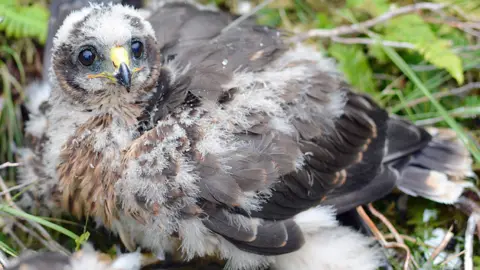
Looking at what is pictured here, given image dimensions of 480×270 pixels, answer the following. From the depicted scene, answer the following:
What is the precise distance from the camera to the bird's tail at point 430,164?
291 centimetres

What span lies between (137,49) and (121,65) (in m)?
0.16

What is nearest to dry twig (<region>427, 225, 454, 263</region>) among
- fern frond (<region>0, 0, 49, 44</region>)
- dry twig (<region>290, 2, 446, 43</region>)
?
dry twig (<region>290, 2, 446, 43</region>)

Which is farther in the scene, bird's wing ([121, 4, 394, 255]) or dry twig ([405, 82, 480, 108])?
dry twig ([405, 82, 480, 108])

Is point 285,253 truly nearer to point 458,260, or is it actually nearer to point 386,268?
point 386,268

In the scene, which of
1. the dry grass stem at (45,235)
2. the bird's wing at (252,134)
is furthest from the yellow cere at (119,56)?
the dry grass stem at (45,235)

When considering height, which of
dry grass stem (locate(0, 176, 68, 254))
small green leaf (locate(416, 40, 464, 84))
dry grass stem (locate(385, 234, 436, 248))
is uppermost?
small green leaf (locate(416, 40, 464, 84))

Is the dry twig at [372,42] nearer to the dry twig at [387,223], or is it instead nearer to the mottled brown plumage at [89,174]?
the dry twig at [387,223]

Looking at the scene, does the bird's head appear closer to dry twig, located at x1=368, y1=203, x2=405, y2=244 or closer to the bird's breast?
the bird's breast

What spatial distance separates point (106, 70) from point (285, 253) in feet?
3.21

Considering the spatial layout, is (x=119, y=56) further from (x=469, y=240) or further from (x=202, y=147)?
(x=469, y=240)

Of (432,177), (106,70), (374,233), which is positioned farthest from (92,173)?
(432,177)

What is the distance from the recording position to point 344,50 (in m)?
3.36

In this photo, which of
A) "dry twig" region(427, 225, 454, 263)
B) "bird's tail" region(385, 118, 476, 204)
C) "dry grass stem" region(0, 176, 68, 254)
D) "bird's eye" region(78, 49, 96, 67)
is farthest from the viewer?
"bird's tail" region(385, 118, 476, 204)

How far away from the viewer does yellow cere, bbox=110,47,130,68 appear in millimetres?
2213
